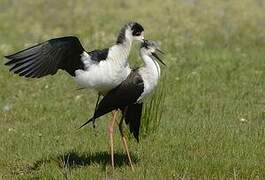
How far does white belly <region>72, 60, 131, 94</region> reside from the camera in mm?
7863

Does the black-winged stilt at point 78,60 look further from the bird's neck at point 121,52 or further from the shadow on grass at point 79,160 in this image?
the shadow on grass at point 79,160

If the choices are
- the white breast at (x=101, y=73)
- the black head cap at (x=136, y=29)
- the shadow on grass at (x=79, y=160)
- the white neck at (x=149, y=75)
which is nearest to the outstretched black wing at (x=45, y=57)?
the white breast at (x=101, y=73)

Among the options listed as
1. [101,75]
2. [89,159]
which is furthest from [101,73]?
[89,159]

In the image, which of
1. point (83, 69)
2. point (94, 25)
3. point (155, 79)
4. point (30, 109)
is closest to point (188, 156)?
point (155, 79)

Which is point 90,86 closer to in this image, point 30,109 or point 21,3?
point 30,109

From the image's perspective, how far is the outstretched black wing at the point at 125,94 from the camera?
26.8 ft

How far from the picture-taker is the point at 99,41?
18.0 meters

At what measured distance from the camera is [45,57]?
8.03m

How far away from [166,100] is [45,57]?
463cm

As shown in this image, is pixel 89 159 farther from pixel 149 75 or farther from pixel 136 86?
pixel 149 75

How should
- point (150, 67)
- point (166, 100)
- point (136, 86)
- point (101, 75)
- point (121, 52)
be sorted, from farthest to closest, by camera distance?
point (166, 100)
point (150, 67)
point (136, 86)
point (121, 52)
point (101, 75)

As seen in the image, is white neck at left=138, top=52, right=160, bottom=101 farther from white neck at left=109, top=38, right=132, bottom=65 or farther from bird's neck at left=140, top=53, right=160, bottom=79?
white neck at left=109, top=38, right=132, bottom=65

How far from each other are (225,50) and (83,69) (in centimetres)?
890

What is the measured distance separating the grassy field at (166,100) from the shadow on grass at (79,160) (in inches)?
0.6
